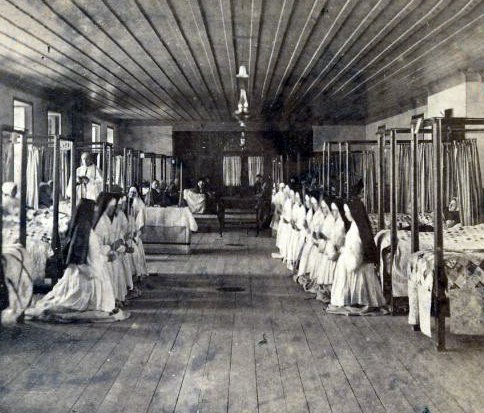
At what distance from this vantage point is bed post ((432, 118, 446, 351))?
467cm

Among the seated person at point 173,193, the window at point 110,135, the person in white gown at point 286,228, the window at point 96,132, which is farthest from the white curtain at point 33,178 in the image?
the window at point 110,135

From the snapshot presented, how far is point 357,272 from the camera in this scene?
6016 mm

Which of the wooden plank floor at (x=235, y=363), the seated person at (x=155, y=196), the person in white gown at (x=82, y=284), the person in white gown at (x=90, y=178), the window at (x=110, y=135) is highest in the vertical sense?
the window at (x=110, y=135)

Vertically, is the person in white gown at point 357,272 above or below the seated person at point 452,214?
below

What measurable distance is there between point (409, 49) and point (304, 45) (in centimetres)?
140

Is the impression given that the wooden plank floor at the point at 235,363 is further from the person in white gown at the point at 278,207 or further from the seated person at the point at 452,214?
the person in white gown at the point at 278,207

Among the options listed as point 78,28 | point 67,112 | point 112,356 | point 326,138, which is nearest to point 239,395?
point 112,356

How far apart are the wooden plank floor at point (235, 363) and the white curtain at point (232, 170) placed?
40.8ft

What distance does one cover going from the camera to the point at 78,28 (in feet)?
20.9

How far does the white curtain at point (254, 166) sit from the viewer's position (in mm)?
18812

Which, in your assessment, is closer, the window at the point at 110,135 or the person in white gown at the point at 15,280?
the person in white gown at the point at 15,280

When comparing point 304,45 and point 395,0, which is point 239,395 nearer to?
point 395,0

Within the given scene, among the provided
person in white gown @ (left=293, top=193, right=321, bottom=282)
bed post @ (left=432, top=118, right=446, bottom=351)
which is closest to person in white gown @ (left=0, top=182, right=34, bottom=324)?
person in white gown @ (left=293, top=193, right=321, bottom=282)

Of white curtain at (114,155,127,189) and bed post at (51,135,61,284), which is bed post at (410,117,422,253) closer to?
bed post at (51,135,61,284)
